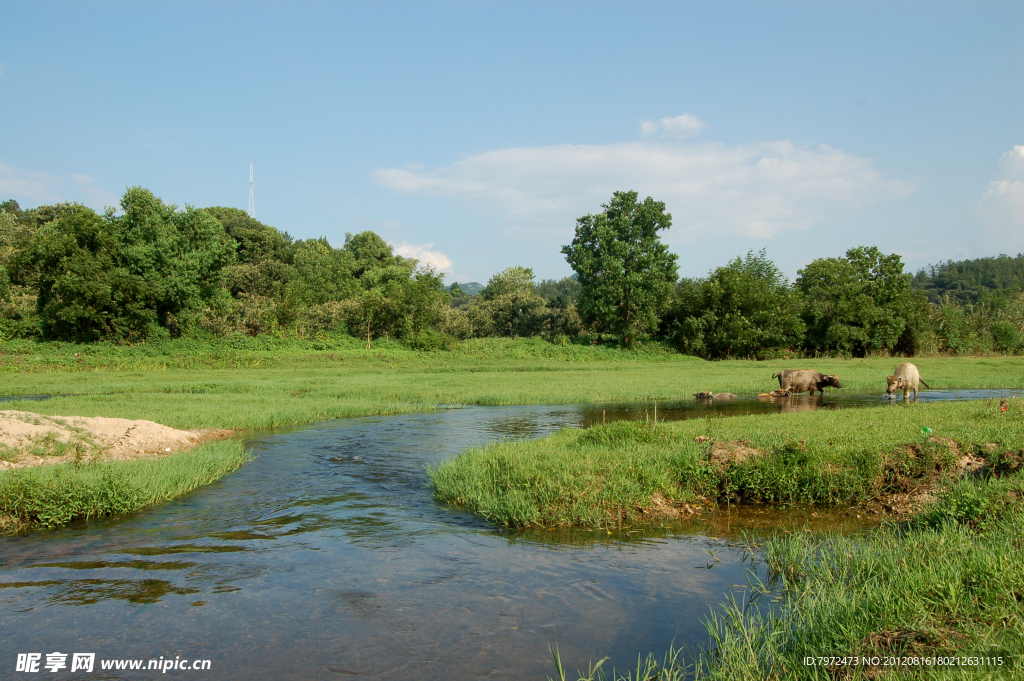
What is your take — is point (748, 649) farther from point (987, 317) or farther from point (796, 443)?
point (987, 317)

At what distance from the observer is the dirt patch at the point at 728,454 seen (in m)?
10.3

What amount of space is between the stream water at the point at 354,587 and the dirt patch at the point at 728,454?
943 mm

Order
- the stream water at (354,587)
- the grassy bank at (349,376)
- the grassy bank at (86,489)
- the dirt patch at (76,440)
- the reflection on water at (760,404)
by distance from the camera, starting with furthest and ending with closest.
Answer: the grassy bank at (349,376) → the reflection on water at (760,404) → the dirt patch at (76,440) → the grassy bank at (86,489) → the stream water at (354,587)

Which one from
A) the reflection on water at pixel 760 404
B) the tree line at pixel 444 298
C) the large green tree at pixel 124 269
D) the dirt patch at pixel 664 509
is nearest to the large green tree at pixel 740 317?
the tree line at pixel 444 298

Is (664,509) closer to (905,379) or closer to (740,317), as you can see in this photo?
(905,379)

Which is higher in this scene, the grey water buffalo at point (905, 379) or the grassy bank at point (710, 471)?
the grey water buffalo at point (905, 379)

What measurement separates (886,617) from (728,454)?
5571 millimetres

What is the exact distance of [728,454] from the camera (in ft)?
34.5

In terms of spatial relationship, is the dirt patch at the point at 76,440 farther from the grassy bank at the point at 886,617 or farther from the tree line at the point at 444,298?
the tree line at the point at 444,298

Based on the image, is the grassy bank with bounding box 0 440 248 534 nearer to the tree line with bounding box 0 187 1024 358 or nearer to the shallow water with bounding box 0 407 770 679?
the shallow water with bounding box 0 407 770 679

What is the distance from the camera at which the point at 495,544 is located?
8422 mm

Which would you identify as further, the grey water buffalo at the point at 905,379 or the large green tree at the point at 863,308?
the large green tree at the point at 863,308

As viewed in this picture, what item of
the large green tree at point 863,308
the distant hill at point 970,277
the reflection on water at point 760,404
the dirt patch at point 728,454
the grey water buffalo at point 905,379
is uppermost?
the distant hill at point 970,277

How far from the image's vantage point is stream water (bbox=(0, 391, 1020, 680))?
5.64 metres
